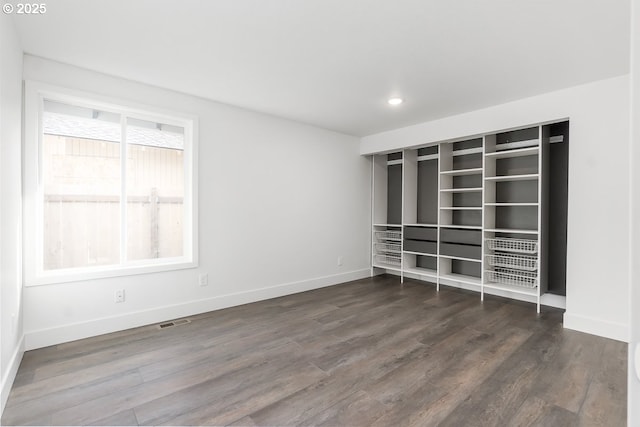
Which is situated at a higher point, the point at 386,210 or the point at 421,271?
the point at 386,210

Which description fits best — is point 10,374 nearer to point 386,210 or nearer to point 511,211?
point 386,210

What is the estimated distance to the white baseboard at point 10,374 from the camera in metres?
1.84

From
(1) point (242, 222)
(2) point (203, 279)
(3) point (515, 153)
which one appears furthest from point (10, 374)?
(3) point (515, 153)

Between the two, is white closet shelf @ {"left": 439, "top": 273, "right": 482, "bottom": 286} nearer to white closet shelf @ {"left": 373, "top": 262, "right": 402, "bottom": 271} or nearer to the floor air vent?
white closet shelf @ {"left": 373, "top": 262, "right": 402, "bottom": 271}

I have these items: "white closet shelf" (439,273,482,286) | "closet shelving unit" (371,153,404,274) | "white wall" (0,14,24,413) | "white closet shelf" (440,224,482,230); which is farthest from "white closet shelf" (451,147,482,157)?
"white wall" (0,14,24,413)

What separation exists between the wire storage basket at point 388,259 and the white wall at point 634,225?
4.71m

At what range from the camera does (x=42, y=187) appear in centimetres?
273

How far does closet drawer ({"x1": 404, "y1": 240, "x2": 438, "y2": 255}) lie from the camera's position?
14.9 ft

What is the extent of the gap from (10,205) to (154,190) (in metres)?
1.30

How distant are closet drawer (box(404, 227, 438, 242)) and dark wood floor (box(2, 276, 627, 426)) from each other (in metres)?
1.36

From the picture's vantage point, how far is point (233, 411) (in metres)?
1.84

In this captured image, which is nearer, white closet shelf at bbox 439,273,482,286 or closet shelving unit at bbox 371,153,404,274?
white closet shelf at bbox 439,273,482,286

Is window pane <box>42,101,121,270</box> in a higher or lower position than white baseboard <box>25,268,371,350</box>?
higher

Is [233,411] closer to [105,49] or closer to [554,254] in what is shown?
[105,49]
